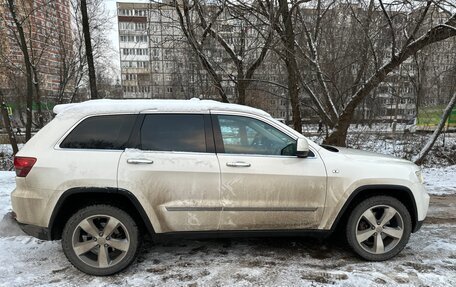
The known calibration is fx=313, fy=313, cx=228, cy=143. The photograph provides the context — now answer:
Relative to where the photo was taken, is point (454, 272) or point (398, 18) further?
point (398, 18)

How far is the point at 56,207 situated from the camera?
123 inches

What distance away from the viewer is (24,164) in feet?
10.3

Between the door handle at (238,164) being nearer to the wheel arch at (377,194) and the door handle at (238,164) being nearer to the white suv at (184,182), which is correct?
the white suv at (184,182)

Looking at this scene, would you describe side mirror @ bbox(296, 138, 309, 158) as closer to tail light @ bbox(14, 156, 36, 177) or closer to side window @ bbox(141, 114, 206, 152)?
side window @ bbox(141, 114, 206, 152)

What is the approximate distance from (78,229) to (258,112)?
227 centimetres

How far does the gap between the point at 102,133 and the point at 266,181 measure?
5.88ft

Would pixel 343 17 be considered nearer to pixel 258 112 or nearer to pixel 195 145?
pixel 258 112

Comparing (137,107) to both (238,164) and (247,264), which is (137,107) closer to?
(238,164)

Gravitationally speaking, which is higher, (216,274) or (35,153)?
(35,153)

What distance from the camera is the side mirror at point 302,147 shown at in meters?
3.24

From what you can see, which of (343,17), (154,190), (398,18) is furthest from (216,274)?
(343,17)

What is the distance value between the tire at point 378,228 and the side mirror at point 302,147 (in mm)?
927

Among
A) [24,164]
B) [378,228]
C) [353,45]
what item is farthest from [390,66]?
[24,164]

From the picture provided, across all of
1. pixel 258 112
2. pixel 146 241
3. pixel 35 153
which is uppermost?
pixel 258 112
